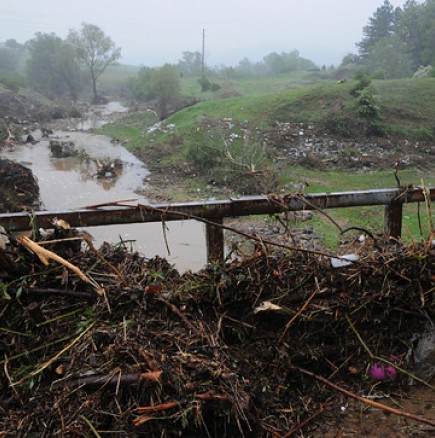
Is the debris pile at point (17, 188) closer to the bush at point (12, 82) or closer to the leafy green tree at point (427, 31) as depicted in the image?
the bush at point (12, 82)

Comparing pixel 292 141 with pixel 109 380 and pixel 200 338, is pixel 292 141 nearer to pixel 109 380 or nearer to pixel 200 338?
pixel 200 338

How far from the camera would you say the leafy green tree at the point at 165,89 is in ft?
111

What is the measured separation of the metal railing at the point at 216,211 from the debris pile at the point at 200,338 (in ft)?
0.63

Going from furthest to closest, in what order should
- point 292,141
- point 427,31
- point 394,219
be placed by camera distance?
point 427,31 < point 292,141 < point 394,219

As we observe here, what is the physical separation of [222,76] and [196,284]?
2884 inches

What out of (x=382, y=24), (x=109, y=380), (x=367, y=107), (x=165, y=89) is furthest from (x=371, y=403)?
(x=382, y=24)

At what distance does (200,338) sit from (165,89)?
34042mm

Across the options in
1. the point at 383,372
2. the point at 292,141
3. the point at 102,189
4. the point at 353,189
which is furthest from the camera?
the point at 292,141

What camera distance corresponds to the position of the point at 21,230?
7.73 feet

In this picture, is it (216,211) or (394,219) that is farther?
(394,219)

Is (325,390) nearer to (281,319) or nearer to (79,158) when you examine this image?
(281,319)

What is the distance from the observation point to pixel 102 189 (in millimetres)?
15805

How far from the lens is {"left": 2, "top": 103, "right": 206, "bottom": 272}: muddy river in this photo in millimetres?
8949

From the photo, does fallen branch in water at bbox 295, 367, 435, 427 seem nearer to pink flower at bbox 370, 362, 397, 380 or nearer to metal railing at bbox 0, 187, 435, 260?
pink flower at bbox 370, 362, 397, 380
